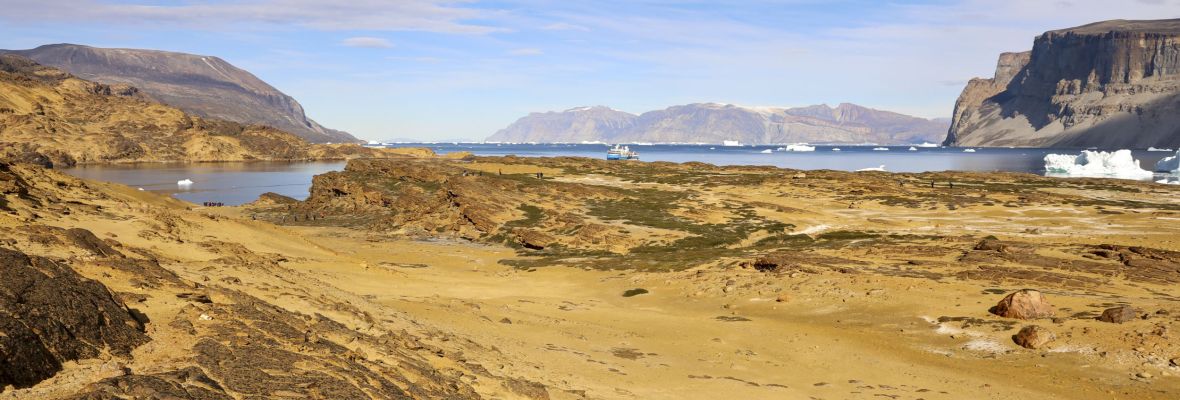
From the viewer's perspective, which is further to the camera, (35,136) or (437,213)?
(35,136)

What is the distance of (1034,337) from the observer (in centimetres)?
1764

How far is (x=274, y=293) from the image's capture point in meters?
16.8

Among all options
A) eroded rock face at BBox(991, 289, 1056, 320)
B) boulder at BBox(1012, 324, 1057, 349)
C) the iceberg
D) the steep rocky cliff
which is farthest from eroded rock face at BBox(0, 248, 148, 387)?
the iceberg

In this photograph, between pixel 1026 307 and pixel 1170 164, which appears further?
pixel 1170 164

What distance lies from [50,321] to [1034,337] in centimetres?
1743

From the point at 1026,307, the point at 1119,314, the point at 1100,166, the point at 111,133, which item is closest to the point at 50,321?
the point at 1026,307

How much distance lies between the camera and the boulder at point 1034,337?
1758cm

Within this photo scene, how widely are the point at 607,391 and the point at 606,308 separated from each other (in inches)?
383

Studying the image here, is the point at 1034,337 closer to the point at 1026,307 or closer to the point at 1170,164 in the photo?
the point at 1026,307

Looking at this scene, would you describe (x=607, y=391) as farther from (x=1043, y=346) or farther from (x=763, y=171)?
(x=763, y=171)

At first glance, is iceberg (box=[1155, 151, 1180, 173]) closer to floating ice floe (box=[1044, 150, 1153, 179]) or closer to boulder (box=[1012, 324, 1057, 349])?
floating ice floe (box=[1044, 150, 1153, 179])

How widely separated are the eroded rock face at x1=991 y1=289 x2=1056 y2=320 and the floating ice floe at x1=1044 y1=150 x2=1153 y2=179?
343 ft

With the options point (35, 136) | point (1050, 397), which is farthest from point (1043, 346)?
point (35, 136)

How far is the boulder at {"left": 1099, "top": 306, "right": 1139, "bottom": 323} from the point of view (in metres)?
18.0
